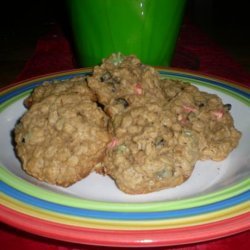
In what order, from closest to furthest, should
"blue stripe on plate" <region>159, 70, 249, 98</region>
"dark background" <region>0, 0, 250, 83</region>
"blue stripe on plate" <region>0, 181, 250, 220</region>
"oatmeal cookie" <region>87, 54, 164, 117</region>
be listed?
"blue stripe on plate" <region>0, 181, 250, 220</region>
"oatmeal cookie" <region>87, 54, 164, 117</region>
"blue stripe on plate" <region>159, 70, 249, 98</region>
"dark background" <region>0, 0, 250, 83</region>

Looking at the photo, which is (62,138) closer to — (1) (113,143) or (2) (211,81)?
(1) (113,143)

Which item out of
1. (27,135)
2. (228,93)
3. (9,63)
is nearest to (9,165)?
(27,135)

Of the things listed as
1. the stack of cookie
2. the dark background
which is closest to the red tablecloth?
the dark background

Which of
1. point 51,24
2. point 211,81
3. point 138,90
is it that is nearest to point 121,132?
point 138,90

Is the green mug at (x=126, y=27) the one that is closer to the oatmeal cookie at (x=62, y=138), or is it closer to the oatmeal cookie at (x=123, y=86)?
the oatmeal cookie at (x=123, y=86)

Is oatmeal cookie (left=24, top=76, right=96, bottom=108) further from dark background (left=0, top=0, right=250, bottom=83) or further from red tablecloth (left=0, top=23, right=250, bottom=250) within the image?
dark background (left=0, top=0, right=250, bottom=83)

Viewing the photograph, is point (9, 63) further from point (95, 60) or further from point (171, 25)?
point (171, 25)
